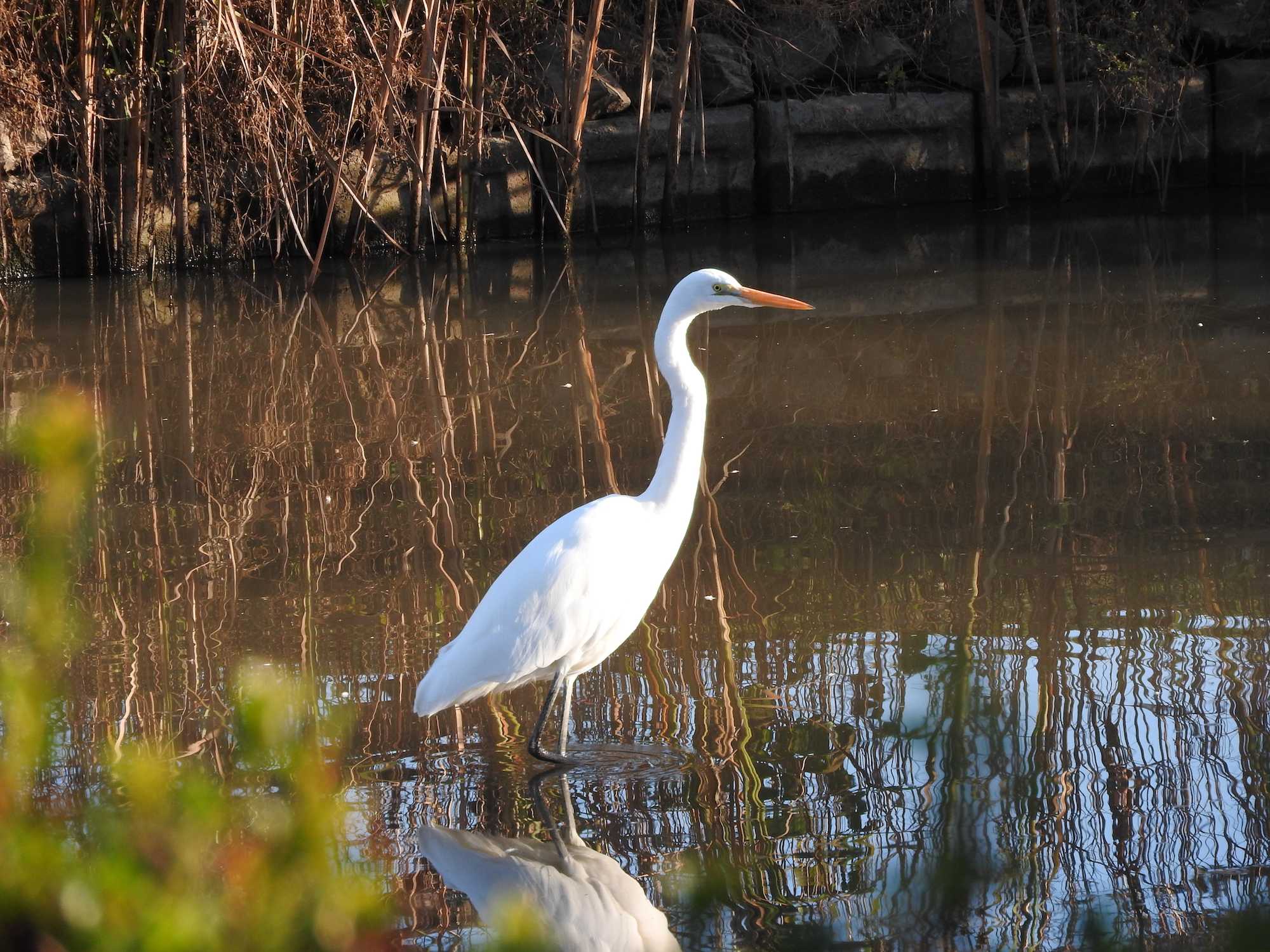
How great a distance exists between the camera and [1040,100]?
11.1 metres

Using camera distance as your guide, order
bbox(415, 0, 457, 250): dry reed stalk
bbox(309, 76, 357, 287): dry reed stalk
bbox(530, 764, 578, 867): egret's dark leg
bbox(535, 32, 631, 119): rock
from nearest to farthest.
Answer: bbox(530, 764, 578, 867): egret's dark leg → bbox(309, 76, 357, 287): dry reed stalk → bbox(415, 0, 457, 250): dry reed stalk → bbox(535, 32, 631, 119): rock

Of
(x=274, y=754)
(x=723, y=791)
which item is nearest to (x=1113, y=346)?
(x=723, y=791)

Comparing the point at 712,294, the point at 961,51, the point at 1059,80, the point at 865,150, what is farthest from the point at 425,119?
the point at 712,294

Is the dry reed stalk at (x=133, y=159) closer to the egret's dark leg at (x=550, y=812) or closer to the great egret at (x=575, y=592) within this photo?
the great egret at (x=575, y=592)

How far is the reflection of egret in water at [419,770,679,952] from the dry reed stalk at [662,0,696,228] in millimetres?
7797

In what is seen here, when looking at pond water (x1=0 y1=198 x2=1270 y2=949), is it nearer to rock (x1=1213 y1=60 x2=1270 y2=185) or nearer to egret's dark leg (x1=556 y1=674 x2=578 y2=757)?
egret's dark leg (x1=556 y1=674 x2=578 y2=757)

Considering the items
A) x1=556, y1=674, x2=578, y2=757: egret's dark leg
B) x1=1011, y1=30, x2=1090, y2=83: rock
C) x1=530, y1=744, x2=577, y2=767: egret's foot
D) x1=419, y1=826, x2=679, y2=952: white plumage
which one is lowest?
x1=419, y1=826, x2=679, y2=952: white plumage

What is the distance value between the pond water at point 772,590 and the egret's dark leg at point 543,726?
0.19 ft

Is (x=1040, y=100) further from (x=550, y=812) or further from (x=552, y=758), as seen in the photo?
(x=550, y=812)

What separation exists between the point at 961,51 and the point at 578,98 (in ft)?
12.2

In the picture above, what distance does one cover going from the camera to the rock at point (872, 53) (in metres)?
11.7

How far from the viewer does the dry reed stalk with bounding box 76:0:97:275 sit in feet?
30.0

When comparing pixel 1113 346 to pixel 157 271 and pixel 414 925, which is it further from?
pixel 157 271

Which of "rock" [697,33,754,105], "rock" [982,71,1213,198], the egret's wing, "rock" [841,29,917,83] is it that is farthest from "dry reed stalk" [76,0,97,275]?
the egret's wing
